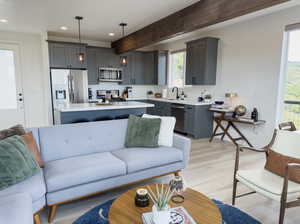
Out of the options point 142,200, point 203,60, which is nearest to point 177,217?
point 142,200

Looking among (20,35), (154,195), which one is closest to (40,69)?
(20,35)

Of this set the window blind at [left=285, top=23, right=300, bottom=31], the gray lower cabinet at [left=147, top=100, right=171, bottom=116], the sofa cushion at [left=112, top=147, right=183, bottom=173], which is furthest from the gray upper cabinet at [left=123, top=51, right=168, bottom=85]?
the sofa cushion at [left=112, top=147, right=183, bottom=173]

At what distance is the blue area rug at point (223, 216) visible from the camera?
194cm

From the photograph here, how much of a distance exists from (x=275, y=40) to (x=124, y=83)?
4394 mm

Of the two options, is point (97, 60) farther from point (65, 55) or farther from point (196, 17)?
point (196, 17)

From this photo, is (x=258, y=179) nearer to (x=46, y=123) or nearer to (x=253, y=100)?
(x=253, y=100)

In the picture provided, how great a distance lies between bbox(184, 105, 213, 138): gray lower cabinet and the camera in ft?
16.5

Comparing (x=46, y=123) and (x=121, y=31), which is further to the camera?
(x=46, y=123)

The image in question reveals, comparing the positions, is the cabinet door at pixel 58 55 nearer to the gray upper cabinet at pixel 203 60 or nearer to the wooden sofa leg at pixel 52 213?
the gray upper cabinet at pixel 203 60

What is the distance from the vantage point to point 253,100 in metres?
4.35

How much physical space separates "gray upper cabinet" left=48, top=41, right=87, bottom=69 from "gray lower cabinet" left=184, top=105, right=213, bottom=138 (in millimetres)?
3359

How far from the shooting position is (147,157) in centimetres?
250

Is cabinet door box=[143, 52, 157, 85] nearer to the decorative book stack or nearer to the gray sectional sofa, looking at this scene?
the gray sectional sofa

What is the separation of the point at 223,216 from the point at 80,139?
1.92m
